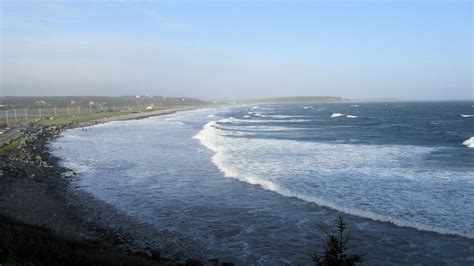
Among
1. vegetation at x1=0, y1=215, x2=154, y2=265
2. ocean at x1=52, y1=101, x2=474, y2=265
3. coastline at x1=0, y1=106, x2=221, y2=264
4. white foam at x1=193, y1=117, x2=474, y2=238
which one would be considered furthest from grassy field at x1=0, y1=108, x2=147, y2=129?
vegetation at x1=0, y1=215, x2=154, y2=265

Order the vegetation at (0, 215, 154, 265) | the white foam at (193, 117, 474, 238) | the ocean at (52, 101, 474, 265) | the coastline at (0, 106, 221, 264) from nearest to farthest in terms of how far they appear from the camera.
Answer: the vegetation at (0, 215, 154, 265)
the coastline at (0, 106, 221, 264)
the ocean at (52, 101, 474, 265)
the white foam at (193, 117, 474, 238)

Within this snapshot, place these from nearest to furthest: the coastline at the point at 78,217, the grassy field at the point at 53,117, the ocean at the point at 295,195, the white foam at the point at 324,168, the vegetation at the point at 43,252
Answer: the vegetation at the point at 43,252
the coastline at the point at 78,217
the ocean at the point at 295,195
the white foam at the point at 324,168
the grassy field at the point at 53,117

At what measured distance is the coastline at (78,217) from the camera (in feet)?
44.5

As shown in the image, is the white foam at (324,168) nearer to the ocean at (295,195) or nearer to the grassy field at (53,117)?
the ocean at (295,195)

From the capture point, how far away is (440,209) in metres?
17.5

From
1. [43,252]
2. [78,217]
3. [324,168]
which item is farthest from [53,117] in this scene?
[43,252]

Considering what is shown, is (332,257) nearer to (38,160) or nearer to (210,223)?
(210,223)

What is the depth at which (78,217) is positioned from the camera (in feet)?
56.2

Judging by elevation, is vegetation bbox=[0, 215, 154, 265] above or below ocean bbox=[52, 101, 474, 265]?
above

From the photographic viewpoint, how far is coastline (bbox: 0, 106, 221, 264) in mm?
13570

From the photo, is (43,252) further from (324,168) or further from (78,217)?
(324,168)

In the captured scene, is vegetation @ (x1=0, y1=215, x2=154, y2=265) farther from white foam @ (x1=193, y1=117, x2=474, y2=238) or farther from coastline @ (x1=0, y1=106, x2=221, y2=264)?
white foam @ (x1=193, y1=117, x2=474, y2=238)

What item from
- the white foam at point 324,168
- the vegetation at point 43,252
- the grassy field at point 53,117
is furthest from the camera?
the grassy field at point 53,117

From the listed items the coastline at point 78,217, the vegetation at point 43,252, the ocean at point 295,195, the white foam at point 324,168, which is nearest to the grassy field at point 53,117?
the ocean at point 295,195
